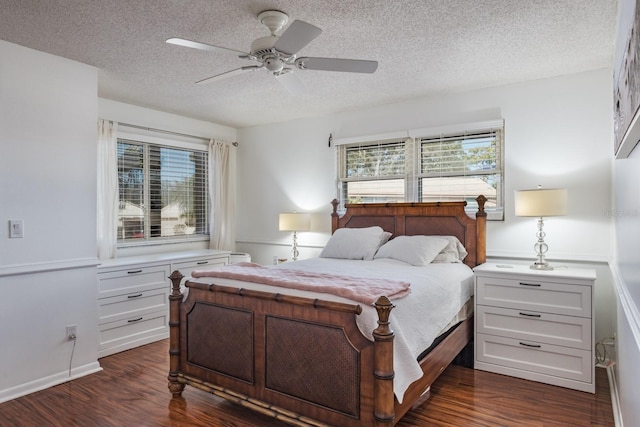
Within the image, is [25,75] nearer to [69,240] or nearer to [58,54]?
[58,54]

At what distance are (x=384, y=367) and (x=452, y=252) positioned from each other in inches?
79.6

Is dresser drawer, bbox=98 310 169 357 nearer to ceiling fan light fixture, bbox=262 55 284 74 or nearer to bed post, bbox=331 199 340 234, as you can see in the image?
bed post, bbox=331 199 340 234

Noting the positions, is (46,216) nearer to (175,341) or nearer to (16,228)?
(16,228)

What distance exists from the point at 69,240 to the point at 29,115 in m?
0.97

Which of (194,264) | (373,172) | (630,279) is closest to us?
(630,279)

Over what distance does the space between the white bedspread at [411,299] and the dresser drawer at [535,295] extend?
169mm

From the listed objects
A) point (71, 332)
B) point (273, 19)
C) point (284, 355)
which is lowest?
point (71, 332)

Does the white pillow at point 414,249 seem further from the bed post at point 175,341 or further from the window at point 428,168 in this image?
the bed post at point 175,341

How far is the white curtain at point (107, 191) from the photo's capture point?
4.00m

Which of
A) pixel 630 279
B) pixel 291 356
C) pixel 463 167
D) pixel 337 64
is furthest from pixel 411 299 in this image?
pixel 463 167

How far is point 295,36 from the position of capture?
2.03m

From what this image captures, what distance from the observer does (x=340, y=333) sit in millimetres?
1996

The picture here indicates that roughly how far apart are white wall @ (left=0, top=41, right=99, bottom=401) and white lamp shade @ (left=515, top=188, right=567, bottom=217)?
3.54m

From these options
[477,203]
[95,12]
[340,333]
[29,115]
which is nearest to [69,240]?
[29,115]
